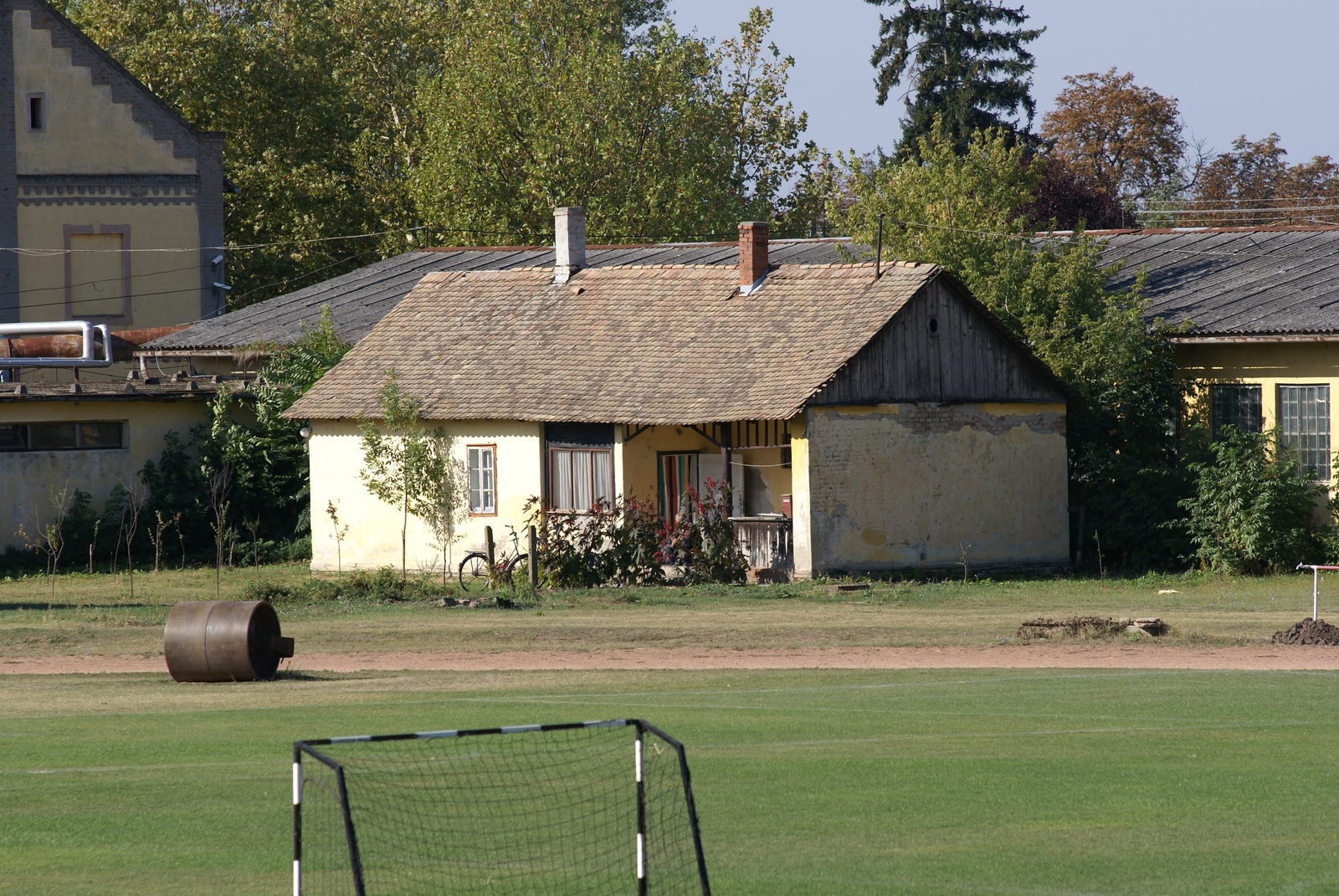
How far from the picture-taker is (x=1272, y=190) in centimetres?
7275

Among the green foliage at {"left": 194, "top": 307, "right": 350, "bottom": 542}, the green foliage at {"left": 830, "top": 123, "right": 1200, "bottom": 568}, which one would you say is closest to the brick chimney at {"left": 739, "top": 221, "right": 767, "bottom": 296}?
the green foliage at {"left": 830, "top": 123, "right": 1200, "bottom": 568}

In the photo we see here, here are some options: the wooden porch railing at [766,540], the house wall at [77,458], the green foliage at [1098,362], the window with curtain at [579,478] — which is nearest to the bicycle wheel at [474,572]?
the window with curtain at [579,478]

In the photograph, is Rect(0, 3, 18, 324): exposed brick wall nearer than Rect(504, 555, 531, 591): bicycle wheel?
No

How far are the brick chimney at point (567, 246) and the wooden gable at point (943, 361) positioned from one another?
319 inches

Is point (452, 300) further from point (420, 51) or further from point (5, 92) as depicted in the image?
point (420, 51)

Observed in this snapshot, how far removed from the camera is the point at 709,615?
78.1ft

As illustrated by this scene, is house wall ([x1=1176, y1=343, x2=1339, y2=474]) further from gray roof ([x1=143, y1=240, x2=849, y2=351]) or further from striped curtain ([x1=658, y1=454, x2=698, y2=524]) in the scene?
gray roof ([x1=143, y1=240, x2=849, y2=351])

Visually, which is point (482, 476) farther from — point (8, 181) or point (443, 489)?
point (8, 181)

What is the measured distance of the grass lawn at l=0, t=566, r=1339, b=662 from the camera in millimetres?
21141

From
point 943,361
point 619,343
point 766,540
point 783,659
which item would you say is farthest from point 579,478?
point 783,659

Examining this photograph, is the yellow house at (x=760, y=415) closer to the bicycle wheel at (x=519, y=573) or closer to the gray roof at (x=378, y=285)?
the bicycle wheel at (x=519, y=573)

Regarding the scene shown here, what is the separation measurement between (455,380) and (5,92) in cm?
1866

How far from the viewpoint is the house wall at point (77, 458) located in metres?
32.8

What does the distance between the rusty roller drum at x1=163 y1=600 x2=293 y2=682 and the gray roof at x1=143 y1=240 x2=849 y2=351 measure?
67.4ft
